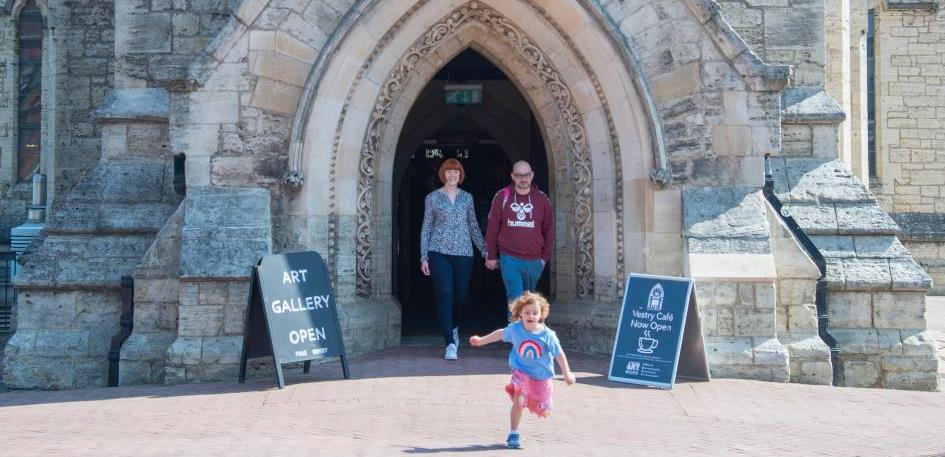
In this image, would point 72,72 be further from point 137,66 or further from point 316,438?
point 316,438

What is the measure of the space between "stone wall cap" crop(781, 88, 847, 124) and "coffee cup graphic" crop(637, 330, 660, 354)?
11.8 feet

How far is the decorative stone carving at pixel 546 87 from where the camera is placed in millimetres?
9984

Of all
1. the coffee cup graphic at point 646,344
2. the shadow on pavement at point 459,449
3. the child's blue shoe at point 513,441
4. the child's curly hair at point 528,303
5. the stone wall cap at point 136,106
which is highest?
the stone wall cap at point 136,106

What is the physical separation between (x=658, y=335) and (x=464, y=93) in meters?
5.60

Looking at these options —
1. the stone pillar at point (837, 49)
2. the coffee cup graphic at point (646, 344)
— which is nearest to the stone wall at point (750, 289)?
the coffee cup graphic at point (646, 344)

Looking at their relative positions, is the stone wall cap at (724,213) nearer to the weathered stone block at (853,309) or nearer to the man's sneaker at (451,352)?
the weathered stone block at (853,309)

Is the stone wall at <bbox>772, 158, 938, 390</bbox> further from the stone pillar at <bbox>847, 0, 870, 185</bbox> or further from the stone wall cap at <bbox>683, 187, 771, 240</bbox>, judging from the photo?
the stone pillar at <bbox>847, 0, 870, 185</bbox>

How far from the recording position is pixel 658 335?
871cm

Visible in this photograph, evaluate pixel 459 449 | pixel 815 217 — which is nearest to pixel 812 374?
pixel 815 217

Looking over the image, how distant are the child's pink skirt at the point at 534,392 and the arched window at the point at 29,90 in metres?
13.7

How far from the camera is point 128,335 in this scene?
31.4ft

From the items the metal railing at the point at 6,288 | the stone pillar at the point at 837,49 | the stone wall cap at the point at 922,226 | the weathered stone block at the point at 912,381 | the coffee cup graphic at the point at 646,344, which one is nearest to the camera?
the coffee cup graphic at the point at 646,344

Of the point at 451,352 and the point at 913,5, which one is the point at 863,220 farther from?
the point at 913,5

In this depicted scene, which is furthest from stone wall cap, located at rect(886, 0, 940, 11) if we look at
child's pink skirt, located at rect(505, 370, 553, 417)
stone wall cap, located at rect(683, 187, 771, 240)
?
child's pink skirt, located at rect(505, 370, 553, 417)
